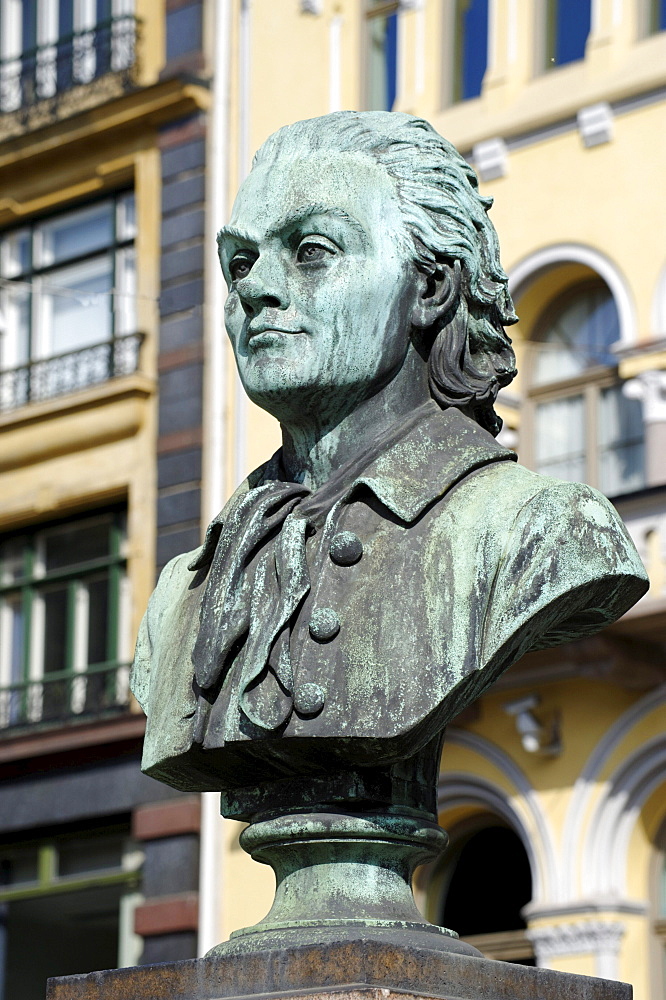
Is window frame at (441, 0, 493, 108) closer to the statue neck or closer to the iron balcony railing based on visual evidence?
the iron balcony railing

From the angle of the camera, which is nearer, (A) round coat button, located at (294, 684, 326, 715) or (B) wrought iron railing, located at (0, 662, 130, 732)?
(A) round coat button, located at (294, 684, 326, 715)

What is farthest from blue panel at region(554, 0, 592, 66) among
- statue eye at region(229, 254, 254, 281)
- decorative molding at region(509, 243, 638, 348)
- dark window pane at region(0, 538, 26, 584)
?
statue eye at region(229, 254, 254, 281)

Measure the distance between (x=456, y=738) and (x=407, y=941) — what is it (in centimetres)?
1009

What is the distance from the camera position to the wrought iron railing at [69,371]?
1694 cm

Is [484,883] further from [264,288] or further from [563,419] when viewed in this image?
[264,288]

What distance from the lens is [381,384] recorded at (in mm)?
4328

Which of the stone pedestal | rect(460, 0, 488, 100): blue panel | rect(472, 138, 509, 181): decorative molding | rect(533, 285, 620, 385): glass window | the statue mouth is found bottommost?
the stone pedestal

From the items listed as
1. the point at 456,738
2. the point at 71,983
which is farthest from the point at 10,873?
the point at 71,983

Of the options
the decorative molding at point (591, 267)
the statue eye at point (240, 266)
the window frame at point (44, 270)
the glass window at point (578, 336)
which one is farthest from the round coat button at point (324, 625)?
the window frame at point (44, 270)

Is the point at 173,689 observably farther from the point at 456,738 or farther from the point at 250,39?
the point at 250,39

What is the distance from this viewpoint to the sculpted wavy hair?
4324 mm

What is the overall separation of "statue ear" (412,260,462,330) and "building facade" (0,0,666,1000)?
328 inches

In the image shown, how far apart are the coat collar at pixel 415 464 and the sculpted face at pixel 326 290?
13cm

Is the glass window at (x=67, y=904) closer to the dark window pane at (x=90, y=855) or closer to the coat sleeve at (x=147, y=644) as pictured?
the dark window pane at (x=90, y=855)
